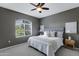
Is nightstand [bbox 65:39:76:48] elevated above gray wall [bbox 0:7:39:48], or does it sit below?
below

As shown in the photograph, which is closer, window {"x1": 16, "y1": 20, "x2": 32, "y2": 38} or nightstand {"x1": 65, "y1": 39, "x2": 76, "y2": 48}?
nightstand {"x1": 65, "y1": 39, "x2": 76, "y2": 48}

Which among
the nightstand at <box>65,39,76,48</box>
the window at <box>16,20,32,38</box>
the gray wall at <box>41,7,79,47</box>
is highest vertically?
the gray wall at <box>41,7,79,47</box>

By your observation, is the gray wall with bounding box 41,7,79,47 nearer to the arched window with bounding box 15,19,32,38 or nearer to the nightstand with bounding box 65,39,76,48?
the nightstand with bounding box 65,39,76,48

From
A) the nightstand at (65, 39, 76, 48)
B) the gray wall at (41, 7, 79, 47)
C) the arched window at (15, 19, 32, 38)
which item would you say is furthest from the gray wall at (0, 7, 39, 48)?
the nightstand at (65, 39, 76, 48)

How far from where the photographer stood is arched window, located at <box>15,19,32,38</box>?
3.57 m

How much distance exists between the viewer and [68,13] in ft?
11.0

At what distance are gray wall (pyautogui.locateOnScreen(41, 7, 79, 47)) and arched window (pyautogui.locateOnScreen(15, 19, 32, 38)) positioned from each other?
1.03 m

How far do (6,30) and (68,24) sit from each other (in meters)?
3.29

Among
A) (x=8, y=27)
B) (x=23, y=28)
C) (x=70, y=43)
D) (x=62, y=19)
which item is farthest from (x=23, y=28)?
(x=70, y=43)

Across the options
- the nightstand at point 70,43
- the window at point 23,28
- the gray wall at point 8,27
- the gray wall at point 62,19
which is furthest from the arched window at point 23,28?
the nightstand at point 70,43

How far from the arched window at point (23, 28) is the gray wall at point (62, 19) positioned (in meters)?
1.03

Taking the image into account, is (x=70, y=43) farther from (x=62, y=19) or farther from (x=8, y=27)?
(x=8, y=27)

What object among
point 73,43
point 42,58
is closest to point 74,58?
point 42,58

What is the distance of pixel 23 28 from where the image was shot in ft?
12.0
